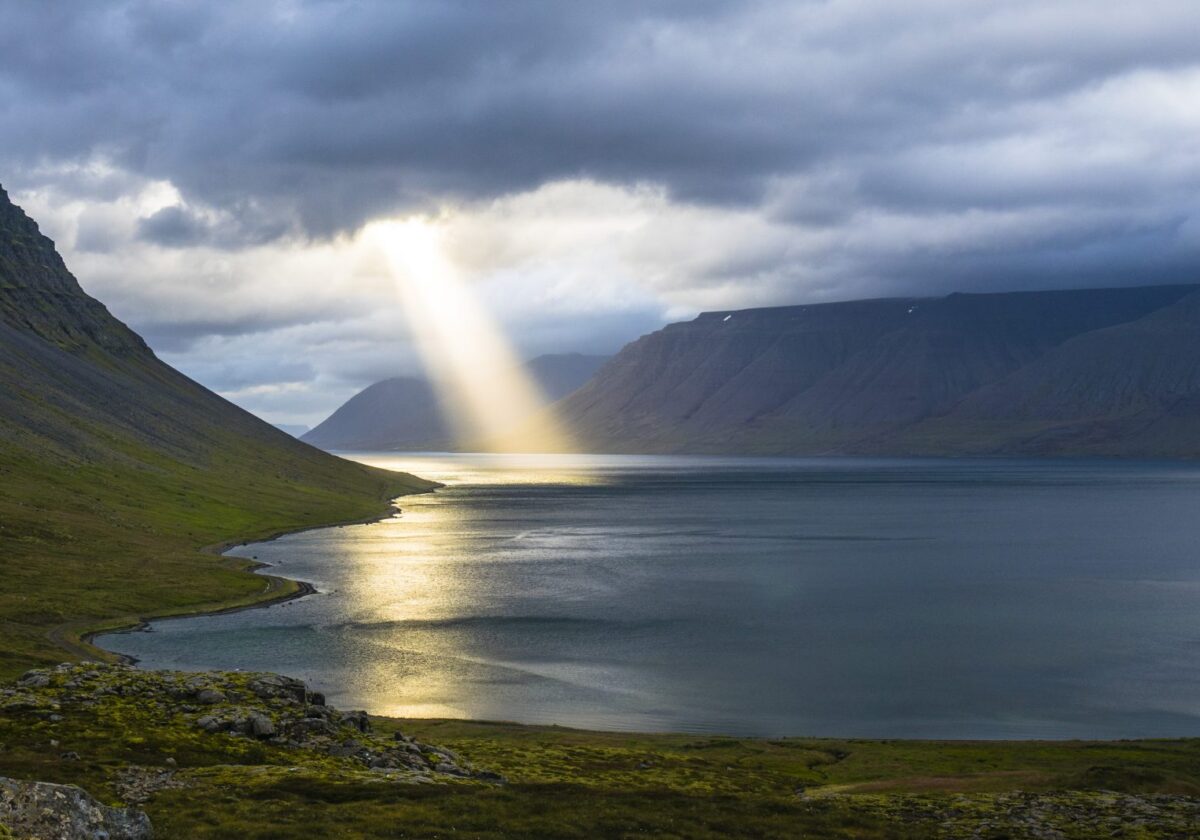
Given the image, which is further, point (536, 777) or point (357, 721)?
point (357, 721)

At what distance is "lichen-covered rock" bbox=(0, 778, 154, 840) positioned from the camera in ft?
90.4

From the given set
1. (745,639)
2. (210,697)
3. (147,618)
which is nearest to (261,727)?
(210,697)

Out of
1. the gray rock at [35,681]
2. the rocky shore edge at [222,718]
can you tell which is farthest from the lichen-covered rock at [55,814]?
the gray rock at [35,681]

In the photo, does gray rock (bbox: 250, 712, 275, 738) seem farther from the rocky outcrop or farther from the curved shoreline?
the curved shoreline

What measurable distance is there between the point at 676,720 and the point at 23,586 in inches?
2817

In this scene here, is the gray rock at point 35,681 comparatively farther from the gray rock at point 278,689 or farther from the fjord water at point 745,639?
the fjord water at point 745,639

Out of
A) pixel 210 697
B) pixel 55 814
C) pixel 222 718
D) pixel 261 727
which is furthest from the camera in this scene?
pixel 210 697

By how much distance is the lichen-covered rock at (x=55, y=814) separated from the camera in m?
27.6

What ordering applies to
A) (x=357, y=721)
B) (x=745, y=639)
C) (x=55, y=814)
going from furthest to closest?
(x=745, y=639)
(x=357, y=721)
(x=55, y=814)

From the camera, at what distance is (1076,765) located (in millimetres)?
57156

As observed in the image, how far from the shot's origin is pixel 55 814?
93.2 feet

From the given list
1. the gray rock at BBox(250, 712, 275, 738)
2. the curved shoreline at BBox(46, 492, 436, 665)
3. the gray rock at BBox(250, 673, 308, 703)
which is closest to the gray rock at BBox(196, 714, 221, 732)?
the gray rock at BBox(250, 712, 275, 738)

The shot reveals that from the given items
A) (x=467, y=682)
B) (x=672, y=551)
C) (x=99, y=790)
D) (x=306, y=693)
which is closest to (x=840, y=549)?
(x=672, y=551)

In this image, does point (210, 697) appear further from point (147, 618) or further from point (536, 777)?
point (147, 618)
